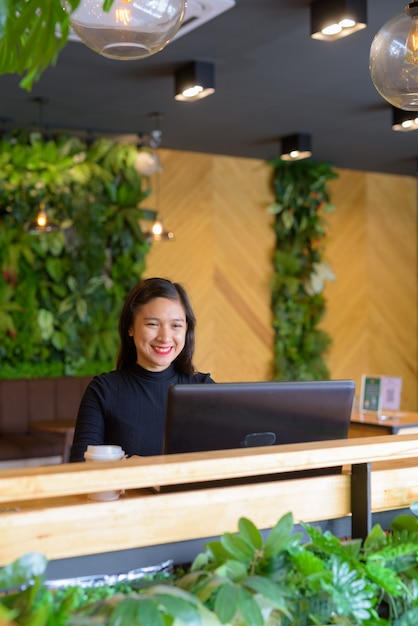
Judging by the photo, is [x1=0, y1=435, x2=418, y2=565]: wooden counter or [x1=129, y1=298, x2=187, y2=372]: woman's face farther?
[x1=129, y1=298, x2=187, y2=372]: woman's face

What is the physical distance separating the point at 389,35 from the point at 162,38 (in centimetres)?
57

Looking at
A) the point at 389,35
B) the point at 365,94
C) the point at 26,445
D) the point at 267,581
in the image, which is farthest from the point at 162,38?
the point at 26,445

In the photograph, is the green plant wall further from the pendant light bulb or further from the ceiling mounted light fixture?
the pendant light bulb

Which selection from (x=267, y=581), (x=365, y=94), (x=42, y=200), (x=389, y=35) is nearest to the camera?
(x=267, y=581)

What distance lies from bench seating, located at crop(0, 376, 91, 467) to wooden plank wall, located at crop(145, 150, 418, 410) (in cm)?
158

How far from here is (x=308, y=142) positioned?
795 centimetres

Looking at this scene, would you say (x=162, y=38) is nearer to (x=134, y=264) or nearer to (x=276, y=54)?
(x=276, y=54)

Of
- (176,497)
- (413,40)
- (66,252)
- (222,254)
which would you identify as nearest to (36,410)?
(66,252)

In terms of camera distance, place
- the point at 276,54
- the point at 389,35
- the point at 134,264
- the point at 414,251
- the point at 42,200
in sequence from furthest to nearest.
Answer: the point at 414,251
the point at 134,264
the point at 42,200
the point at 276,54
the point at 389,35

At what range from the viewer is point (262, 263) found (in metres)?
9.25

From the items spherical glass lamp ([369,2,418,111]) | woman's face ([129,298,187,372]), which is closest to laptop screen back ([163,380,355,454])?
spherical glass lamp ([369,2,418,111])

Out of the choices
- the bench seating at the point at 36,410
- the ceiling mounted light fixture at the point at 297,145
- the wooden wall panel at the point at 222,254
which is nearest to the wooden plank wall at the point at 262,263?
the wooden wall panel at the point at 222,254

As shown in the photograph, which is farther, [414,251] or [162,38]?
[414,251]

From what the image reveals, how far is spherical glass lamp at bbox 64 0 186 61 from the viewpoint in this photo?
6.13 ft
